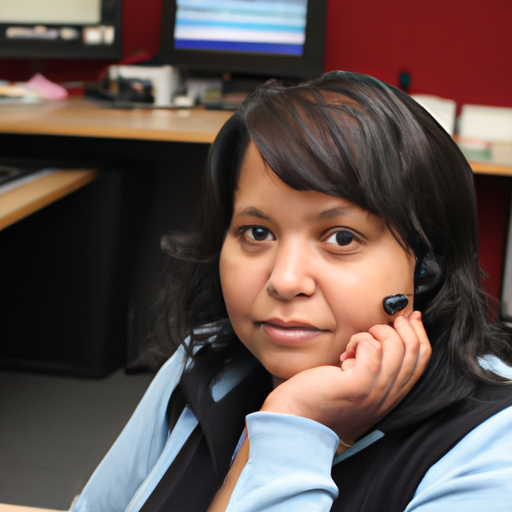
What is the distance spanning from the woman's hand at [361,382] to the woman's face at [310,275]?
3 cm

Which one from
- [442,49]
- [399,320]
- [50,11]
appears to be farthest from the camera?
[442,49]

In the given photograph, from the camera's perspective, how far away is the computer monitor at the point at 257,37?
2326 mm

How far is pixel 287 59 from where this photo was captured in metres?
2.33

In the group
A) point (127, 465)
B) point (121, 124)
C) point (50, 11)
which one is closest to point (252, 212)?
point (127, 465)

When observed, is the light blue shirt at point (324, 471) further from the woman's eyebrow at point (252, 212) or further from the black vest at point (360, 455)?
the woman's eyebrow at point (252, 212)

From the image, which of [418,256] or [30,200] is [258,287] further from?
[30,200]

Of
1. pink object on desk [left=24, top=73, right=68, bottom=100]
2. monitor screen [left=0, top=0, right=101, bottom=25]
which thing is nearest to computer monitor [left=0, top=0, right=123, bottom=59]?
monitor screen [left=0, top=0, right=101, bottom=25]

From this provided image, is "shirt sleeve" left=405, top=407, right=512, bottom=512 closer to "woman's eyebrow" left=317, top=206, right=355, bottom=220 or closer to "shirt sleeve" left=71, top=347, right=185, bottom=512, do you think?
"woman's eyebrow" left=317, top=206, right=355, bottom=220

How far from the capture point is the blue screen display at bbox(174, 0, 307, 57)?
233cm

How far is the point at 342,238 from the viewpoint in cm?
69

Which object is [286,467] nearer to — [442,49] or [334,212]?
[334,212]

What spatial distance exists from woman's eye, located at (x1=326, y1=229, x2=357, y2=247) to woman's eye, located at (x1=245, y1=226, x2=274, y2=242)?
0.23 ft

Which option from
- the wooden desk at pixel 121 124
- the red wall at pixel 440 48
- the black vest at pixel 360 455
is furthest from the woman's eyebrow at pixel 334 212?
the red wall at pixel 440 48

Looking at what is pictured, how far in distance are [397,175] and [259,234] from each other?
159mm
